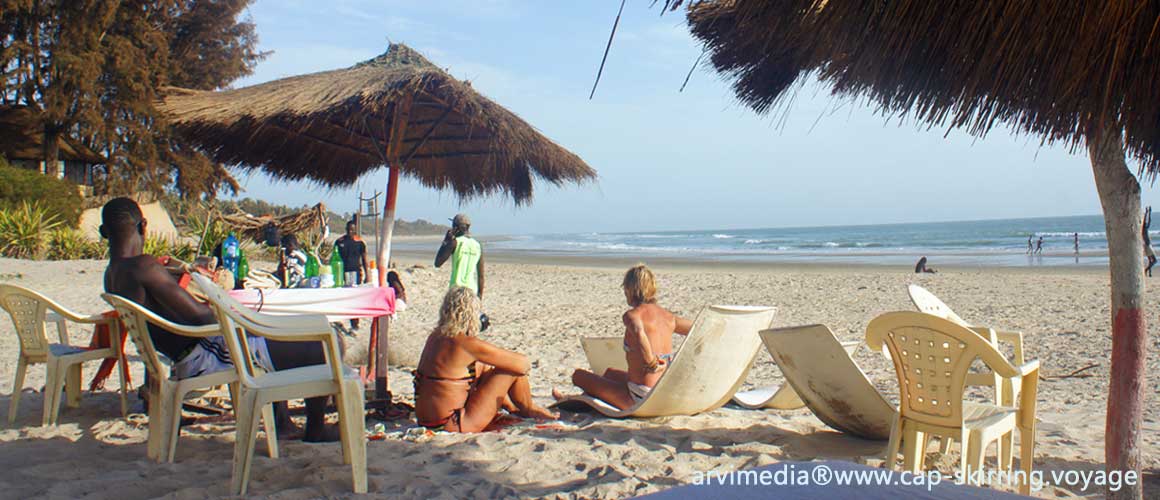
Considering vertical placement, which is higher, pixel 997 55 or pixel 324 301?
pixel 997 55

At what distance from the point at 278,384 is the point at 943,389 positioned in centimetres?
235

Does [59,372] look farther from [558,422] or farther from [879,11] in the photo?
[879,11]

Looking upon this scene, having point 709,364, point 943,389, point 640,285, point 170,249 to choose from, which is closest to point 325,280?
point 640,285

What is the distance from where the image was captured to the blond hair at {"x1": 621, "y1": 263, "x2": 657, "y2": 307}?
4.04 m

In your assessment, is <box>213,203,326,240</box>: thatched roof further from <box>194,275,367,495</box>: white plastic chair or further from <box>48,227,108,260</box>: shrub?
<box>194,275,367,495</box>: white plastic chair

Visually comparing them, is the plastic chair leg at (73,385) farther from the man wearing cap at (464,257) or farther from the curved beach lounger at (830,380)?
the curved beach lounger at (830,380)

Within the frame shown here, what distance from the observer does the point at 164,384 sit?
3.04 meters

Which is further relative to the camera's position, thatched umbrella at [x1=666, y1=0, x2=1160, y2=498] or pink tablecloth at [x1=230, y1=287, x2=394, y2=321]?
pink tablecloth at [x1=230, y1=287, x2=394, y2=321]

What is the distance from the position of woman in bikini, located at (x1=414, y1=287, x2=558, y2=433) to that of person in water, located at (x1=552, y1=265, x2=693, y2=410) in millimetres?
607

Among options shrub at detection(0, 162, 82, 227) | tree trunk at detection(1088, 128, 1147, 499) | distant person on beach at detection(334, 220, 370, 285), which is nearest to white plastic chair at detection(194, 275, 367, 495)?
tree trunk at detection(1088, 128, 1147, 499)

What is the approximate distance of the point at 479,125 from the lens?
5.46 meters

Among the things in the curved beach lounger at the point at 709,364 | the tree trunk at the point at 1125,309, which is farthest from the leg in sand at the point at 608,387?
the tree trunk at the point at 1125,309

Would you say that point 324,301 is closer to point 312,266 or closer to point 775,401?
point 312,266

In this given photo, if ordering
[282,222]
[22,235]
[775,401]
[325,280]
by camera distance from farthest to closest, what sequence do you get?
1. [22,235]
2. [282,222]
3. [325,280]
4. [775,401]
